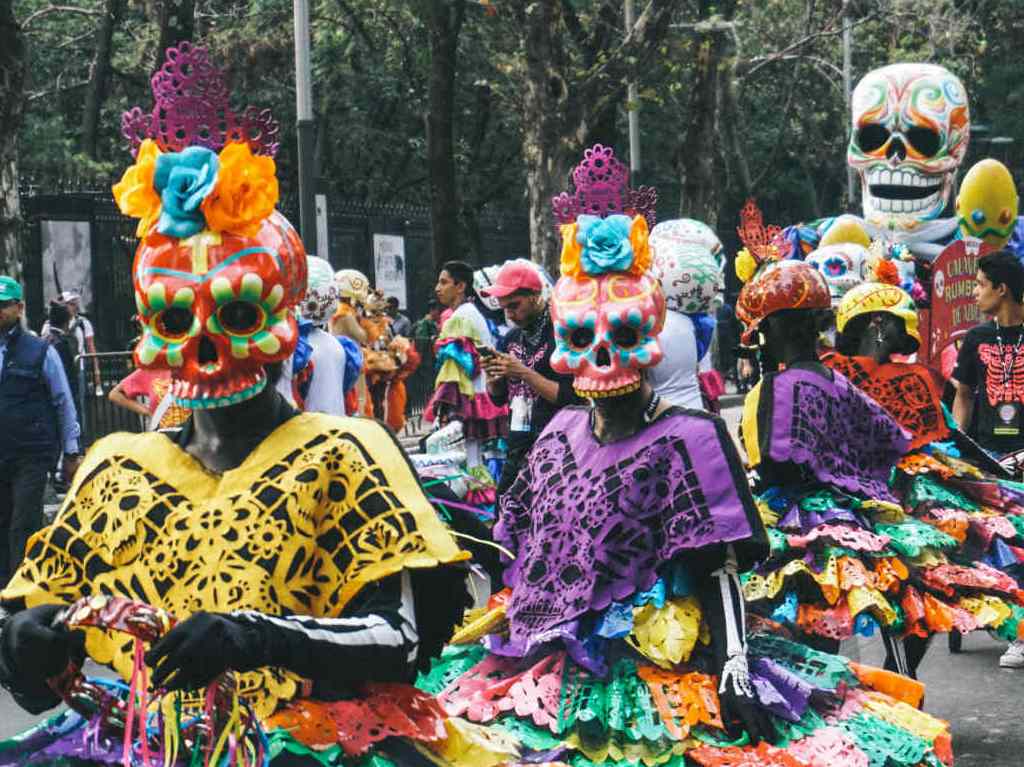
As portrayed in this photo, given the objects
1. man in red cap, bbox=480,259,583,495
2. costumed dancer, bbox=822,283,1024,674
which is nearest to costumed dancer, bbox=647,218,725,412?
man in red cap, bbox=480,259,583,495

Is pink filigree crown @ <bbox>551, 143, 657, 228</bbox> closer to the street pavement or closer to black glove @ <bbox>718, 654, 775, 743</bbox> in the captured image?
black glove @ <bbox>718, 654, 775, 743</bbox>

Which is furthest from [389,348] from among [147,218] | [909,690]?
[147,218]

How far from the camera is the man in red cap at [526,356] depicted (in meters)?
8.38

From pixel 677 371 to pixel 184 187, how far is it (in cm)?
505

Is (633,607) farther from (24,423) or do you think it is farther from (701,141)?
(701,141)

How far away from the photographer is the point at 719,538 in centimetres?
469

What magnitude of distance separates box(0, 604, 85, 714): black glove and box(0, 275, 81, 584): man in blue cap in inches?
276

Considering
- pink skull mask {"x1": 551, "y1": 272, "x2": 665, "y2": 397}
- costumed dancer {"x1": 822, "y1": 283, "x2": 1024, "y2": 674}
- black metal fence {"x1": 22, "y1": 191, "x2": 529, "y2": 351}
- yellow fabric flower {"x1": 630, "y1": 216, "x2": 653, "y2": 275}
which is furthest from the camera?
black metal fence {"x1": 22, "y1": 191, "x2": 529, "y2": 351}

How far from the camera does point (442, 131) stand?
23.6 meters

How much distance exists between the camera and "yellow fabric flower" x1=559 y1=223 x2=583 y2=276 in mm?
5129

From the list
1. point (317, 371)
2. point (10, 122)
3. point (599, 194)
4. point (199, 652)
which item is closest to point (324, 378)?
point (317, 371)

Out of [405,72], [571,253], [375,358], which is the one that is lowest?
[375,358]

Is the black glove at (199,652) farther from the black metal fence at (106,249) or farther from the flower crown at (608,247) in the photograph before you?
the black metal fence at (106,249)

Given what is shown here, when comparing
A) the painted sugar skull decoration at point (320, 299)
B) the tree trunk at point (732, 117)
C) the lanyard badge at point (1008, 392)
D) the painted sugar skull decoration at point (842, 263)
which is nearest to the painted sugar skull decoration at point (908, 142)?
the painted sugar skull decoration at point (842, 263)
